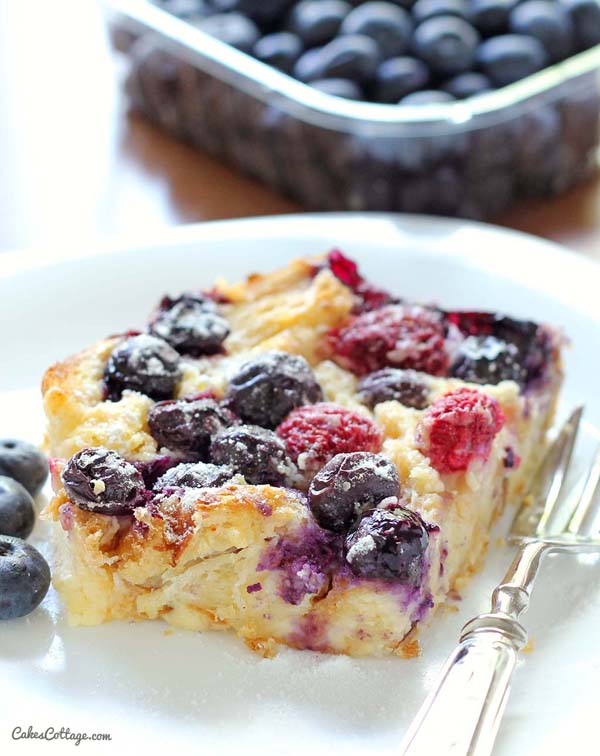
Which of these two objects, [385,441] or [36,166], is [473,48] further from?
[385,441]

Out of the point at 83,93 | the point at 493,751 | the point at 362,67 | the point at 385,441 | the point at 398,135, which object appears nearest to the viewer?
the point at 493,751

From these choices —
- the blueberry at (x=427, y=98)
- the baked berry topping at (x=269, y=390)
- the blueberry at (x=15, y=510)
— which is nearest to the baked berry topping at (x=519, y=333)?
the baked berry topping at (x=269, y=390)

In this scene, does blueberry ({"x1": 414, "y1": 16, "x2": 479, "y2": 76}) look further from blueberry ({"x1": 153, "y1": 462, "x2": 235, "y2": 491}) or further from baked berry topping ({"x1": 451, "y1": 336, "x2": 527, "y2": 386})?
blueberry ({"x1": 153, "y1": 462, "x2": 235, "y2": 491})

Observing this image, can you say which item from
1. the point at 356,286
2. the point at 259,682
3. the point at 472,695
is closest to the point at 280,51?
the point at 356,286

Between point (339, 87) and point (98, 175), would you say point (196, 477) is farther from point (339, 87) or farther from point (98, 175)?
point (98, 175)

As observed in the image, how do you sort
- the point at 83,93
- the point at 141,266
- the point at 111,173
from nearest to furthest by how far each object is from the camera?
the point at 141,266 → the point at 111,173 → the point at 83,93

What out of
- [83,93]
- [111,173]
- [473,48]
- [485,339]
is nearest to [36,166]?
[111,173]
